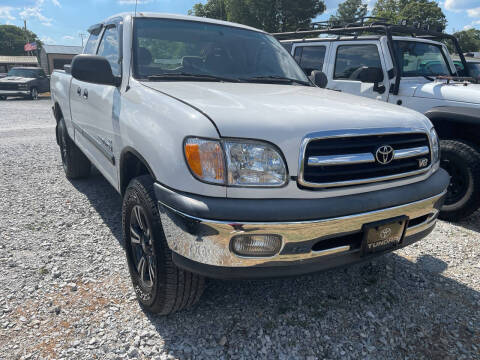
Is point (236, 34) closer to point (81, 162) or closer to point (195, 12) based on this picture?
point (81, 162)

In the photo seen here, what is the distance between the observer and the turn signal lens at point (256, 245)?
1652 millimetres

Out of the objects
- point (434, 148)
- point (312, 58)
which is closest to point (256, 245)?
point (434, 148)

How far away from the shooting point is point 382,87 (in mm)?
4531

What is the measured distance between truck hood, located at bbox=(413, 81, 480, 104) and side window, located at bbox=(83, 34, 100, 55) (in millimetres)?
3590

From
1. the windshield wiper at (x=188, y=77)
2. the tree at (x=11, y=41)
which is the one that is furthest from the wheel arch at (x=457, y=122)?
the tree at (x=11, y=41)

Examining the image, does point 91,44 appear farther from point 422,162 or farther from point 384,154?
point 422,162

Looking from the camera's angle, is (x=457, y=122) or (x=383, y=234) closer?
(x=383, y=234)

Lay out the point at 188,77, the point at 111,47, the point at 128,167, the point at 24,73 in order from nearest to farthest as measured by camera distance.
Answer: the point at 128,167
the point at 188,77
the point at 111,47
the point at 24,73

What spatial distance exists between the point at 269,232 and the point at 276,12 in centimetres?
3197

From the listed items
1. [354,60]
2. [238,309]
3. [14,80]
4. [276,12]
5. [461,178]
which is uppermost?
[276,12]

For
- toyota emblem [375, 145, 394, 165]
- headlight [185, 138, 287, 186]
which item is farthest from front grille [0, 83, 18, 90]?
→ toyota emblem [375, 145, 394, 165]

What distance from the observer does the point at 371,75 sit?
14.5 feet

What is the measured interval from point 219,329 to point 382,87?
12.0ft

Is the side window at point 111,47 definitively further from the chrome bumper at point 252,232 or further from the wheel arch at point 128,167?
the chrome bumper at point 252,232
